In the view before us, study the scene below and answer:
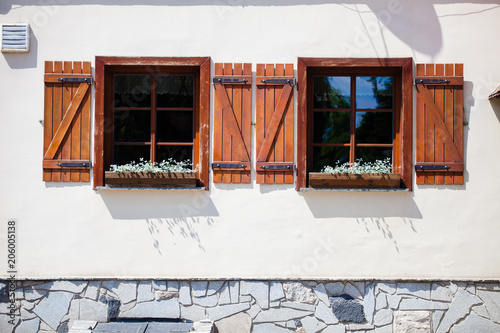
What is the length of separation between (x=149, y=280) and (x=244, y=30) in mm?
2747

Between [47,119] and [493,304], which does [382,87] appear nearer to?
[493,304]

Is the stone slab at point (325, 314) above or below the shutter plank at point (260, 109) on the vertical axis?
below

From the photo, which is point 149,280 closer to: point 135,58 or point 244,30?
point 135,58

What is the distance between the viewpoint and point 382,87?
4734mm

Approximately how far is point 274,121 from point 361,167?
101 centimetres

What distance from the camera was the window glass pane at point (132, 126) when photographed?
476 centimetres

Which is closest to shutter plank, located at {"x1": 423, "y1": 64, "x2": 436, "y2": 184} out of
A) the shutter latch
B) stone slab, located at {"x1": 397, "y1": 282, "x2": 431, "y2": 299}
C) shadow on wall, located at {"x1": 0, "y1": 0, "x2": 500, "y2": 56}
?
shadow on wall, located at {"x1": 0, "y1": 0, "x2": 500, "y2": 56}

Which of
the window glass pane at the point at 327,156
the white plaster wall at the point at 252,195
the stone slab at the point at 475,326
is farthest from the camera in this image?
the window glass pane at the point at 327,156

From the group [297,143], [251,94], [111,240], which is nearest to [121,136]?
Result: [111,240]

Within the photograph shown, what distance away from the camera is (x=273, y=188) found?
4.54 m

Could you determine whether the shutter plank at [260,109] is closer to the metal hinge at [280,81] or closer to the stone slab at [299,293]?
the metal hinge at [280,81]

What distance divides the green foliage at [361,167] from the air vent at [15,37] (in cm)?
337

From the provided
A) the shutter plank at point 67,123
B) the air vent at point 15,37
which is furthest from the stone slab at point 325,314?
the air vent at point 15,37

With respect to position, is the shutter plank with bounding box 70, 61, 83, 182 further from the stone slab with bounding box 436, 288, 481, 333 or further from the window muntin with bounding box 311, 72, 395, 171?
the stone slab with bounding box 436, 288, 481, 333
